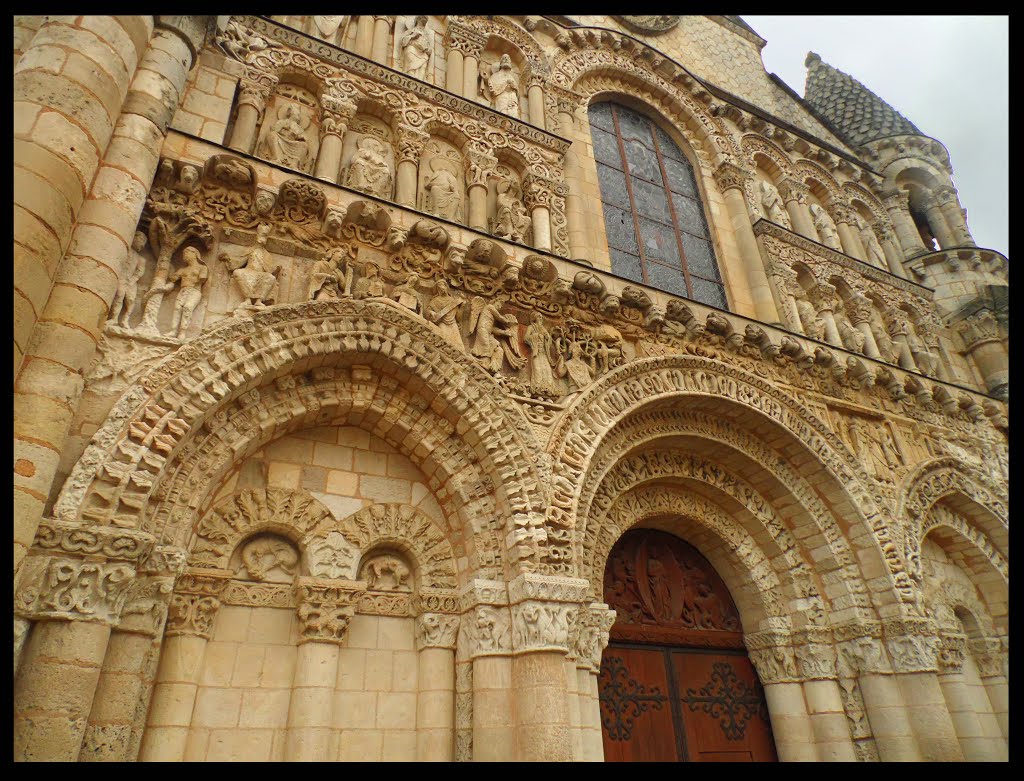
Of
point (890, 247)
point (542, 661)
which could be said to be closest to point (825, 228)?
point (890, 247)

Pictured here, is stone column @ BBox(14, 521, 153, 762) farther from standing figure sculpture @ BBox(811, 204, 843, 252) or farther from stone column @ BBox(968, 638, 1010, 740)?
standing figure sculpture @ BBox(811, 204, 843, 252)

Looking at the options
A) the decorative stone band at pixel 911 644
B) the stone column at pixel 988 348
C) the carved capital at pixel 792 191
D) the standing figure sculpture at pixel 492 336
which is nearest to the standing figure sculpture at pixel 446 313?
the standing figure sculpture at pixel 492 336

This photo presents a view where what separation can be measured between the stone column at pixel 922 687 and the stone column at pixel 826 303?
396 centimetres

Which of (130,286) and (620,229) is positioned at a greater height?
(620,229)

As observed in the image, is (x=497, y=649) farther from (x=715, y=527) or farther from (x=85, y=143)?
(x=85, y=143)

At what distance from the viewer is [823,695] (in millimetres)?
6102

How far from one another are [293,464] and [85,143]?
2515 millimetres

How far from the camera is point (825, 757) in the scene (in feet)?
19.4

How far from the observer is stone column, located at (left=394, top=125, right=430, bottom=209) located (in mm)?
6402

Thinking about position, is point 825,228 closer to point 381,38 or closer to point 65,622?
point 381,38

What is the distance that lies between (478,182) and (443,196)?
0.57m

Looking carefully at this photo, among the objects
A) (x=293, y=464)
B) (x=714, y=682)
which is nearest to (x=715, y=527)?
(x=714, y=682)

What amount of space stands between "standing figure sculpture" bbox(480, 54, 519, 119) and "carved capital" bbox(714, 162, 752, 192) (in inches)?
135

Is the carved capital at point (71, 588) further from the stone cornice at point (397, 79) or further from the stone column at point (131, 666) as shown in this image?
the stone cornice at point (397, 79)
